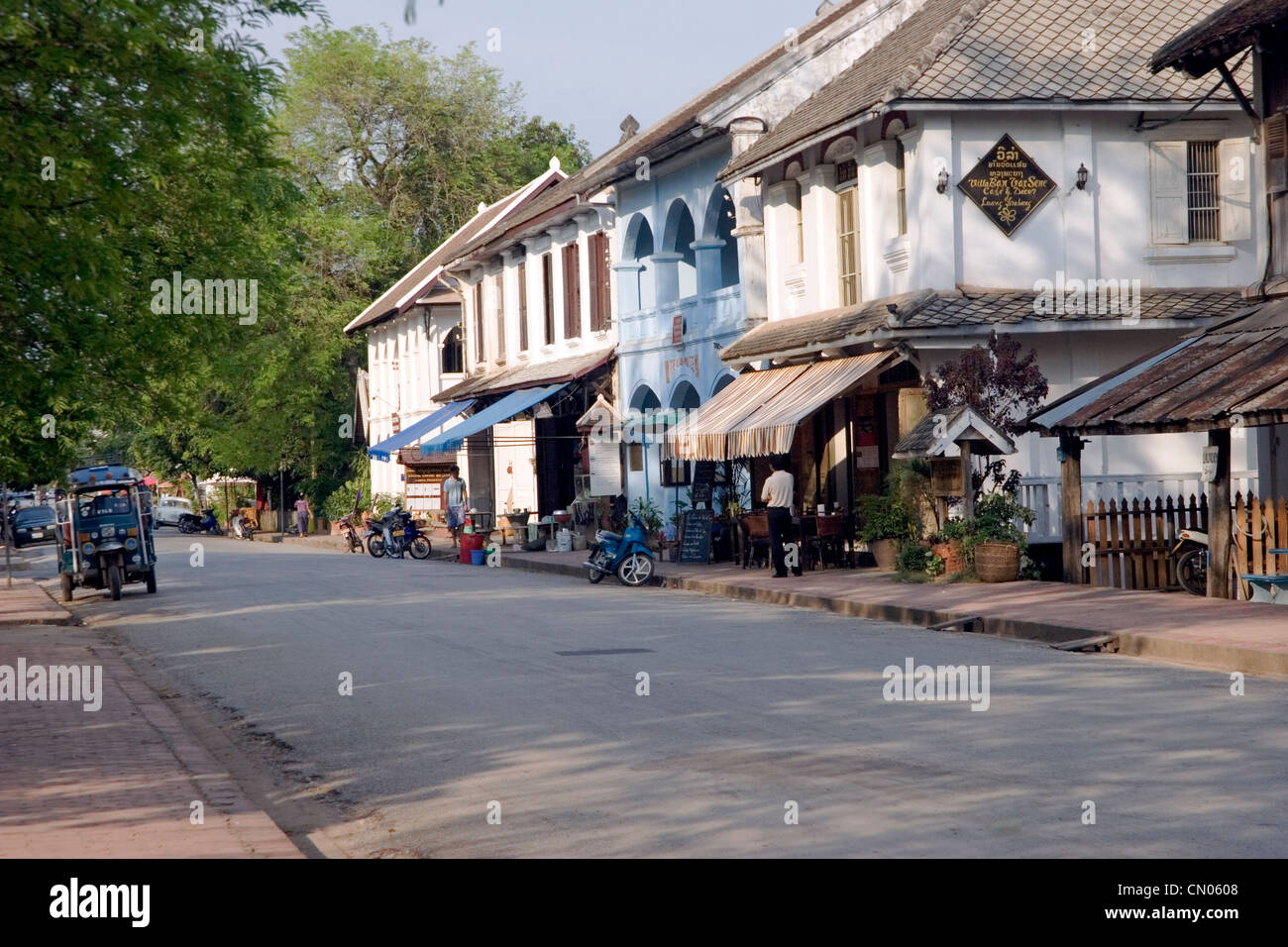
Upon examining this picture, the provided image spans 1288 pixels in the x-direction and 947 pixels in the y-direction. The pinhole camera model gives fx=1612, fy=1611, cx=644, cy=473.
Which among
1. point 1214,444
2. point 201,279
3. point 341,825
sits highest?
point 201,279

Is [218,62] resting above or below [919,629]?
above

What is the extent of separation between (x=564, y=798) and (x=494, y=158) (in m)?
60.1

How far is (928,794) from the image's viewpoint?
8156mm

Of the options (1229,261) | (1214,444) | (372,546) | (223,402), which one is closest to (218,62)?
(1214,444)

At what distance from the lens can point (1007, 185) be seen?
947 inches

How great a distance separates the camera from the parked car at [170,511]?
80312 millimetres

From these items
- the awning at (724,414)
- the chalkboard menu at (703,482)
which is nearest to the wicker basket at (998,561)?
the awning at (724,414)

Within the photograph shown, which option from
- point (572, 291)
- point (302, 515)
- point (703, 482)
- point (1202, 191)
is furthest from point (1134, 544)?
point (302, 515)

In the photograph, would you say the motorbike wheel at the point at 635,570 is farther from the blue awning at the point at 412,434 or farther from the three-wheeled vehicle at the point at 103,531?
A: the blue awning at the point at 412,434

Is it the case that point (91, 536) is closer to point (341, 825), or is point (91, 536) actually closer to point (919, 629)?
point (919, 629)

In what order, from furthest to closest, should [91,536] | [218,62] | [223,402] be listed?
[223,402], [91,536], [218,62]

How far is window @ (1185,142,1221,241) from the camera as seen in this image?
24891 mm

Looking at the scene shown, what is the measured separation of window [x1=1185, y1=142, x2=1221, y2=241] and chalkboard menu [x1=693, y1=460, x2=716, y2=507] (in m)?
9.61

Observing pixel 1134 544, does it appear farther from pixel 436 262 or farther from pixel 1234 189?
pixel 436 262
